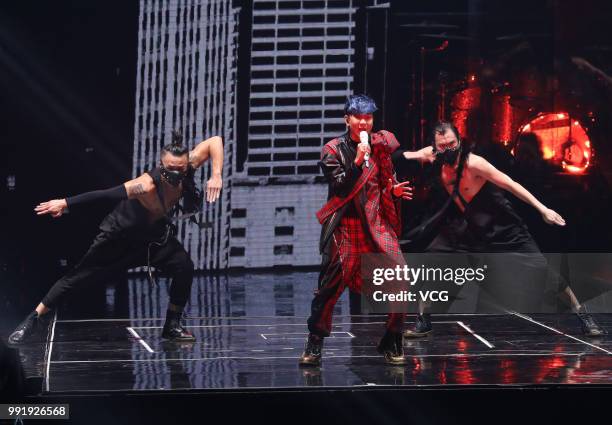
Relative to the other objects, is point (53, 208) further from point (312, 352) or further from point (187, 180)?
point (312, 352)

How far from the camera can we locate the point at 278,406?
5.87 m

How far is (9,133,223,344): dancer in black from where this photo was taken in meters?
7.52

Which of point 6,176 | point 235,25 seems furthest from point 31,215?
point 235,25

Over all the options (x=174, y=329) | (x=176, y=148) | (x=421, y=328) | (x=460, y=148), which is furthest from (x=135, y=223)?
(x=460, y=148)

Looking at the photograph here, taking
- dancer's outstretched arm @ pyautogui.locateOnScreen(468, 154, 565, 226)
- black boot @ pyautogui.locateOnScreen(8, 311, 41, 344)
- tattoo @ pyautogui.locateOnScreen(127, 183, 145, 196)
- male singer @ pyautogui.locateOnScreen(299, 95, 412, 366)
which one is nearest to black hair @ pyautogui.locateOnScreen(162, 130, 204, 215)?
tattoo @ pyautogui.locateOnScreen(127, 183, 145, 196)

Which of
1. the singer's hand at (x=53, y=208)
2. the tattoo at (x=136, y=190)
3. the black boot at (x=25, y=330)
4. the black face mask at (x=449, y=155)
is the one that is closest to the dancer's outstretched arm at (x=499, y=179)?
the black face mask at (x=449, y=155)

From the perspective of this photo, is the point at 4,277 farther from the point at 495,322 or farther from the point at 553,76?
the point at 553,76

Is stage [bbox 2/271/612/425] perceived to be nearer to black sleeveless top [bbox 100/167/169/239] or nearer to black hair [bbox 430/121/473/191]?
black sleeveless top [bbox 100/167/169/239]

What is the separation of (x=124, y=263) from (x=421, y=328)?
2085 millimetres

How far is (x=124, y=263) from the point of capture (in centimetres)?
781

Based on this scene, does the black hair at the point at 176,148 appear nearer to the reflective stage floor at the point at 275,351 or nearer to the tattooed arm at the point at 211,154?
the tattooed arm at the point at 211,154

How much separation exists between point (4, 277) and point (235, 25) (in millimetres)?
3139

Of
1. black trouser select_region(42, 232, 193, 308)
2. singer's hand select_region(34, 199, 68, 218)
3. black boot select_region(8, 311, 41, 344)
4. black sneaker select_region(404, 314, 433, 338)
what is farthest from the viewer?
black sneaker select_region(404, 314, 433, 338)

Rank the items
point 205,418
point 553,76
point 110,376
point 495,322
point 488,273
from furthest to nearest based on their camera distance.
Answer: point 553,76, point 488,273, point 495,322, point 110,376, point 205,418
